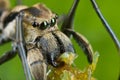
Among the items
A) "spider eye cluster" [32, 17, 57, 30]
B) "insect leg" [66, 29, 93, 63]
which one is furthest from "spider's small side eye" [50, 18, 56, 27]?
"insect leg" [66, 29, 93, 63]

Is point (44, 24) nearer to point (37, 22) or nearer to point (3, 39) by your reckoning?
point (37, 22)

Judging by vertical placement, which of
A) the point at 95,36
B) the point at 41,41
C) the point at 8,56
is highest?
the point at 41,41

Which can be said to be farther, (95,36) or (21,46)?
(95,36)

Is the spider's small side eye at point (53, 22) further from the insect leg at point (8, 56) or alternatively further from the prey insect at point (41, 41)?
the insect leg at point (8, 56)

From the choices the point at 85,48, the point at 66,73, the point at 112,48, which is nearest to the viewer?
the point at 66,73

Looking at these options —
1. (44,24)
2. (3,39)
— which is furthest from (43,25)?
(3,39)

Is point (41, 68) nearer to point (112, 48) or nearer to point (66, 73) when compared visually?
point (66, 73)

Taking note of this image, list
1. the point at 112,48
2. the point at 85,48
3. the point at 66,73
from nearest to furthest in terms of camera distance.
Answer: the point at 66,73 < the point at 85,48 < the point at 112,48

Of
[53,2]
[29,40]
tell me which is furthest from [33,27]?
[53,2]
